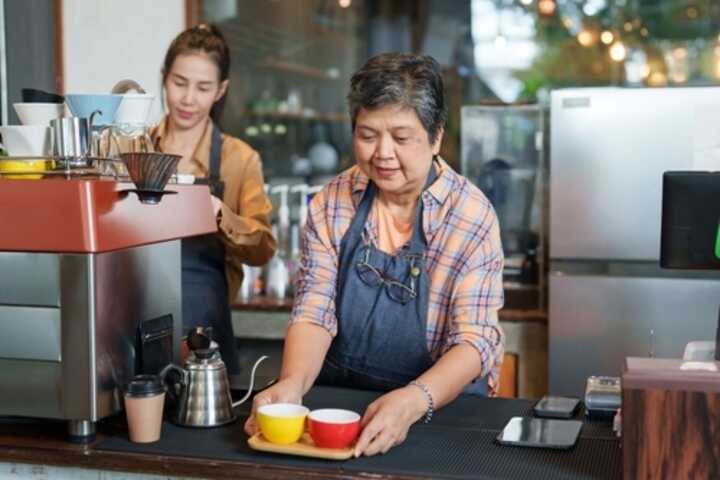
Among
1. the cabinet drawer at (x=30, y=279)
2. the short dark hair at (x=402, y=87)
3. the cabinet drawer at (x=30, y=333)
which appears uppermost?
the short dark hair at (x=402, y=87)

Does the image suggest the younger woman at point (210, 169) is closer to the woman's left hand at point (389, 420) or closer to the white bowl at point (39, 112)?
the white bowl at point (39, 112)

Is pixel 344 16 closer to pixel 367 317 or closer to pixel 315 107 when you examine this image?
pixel 315 107

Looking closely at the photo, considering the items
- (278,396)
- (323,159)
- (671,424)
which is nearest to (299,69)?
(323,159)

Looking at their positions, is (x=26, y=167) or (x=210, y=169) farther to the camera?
(x=210, y=169)

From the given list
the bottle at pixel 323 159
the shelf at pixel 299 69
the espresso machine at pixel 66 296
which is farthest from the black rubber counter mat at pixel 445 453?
the shelf at pixel 299 69

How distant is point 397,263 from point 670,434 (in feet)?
2.69

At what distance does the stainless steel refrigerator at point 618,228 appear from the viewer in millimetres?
3354

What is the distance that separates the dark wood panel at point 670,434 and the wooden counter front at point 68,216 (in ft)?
2.96

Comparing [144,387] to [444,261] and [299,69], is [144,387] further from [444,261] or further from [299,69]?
[299,69]

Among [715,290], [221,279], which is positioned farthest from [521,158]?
[221,279]

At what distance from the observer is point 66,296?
180 cm

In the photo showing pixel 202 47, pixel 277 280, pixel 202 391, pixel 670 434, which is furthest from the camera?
pixel 277 280

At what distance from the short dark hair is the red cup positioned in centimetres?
66

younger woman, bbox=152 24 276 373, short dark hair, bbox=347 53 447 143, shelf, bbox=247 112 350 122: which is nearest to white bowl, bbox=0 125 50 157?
short dark hair, bbox=347 53 447 143
